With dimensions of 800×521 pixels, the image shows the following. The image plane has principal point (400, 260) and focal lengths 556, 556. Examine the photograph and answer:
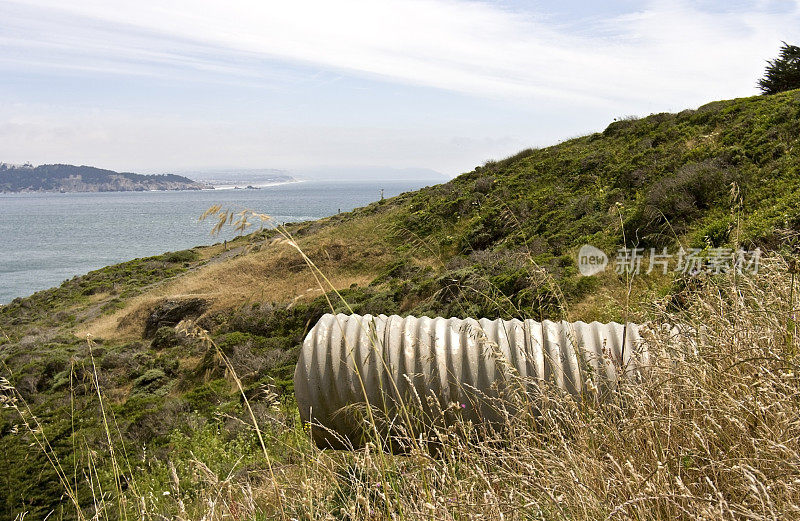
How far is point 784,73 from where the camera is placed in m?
28.2

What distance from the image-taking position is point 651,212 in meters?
14.4

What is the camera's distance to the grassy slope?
10172mm

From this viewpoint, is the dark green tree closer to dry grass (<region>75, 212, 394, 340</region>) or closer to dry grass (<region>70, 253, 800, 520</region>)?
dry grass (<region>75, 212, 394, 340</region>)

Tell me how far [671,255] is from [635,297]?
296 cm

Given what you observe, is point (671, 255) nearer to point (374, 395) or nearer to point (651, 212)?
point (651, 212)

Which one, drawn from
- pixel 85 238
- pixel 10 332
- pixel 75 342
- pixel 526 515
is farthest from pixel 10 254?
pixel 526 515
